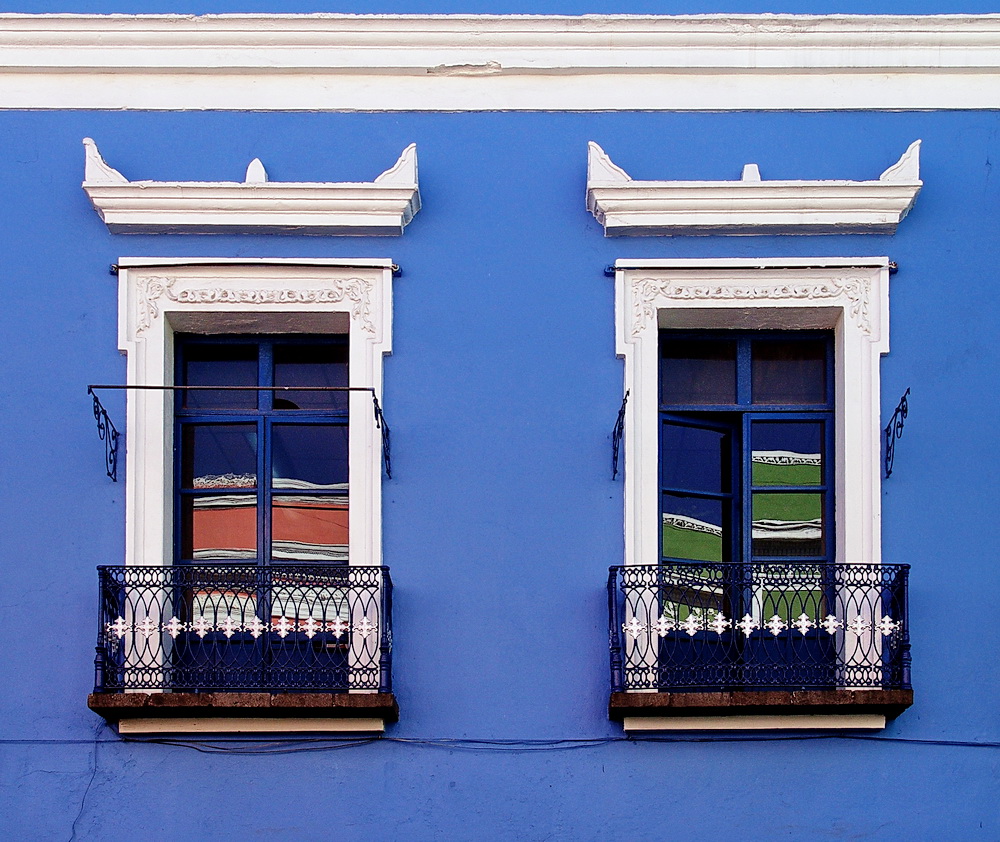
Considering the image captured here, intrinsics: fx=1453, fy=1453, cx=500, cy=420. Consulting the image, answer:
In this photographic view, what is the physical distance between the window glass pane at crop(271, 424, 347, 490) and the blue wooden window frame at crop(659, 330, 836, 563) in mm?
1874

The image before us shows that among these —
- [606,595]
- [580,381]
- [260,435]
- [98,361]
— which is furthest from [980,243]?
[98,361]

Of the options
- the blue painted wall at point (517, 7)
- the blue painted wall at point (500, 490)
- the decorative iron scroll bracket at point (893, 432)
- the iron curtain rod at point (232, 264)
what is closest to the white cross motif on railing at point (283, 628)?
the blue painted wall at point (500, 490)

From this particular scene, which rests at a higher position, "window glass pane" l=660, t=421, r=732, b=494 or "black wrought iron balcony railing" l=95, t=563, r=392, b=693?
"window glass pane" l=660, t=421, r=732, b=494

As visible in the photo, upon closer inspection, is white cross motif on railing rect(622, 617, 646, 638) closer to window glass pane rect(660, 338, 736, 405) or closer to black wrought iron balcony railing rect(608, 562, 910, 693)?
black wrought iron balcony railing rect(608, 562, 910, 693)

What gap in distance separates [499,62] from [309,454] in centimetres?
250

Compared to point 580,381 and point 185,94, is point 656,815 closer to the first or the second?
point 580,381

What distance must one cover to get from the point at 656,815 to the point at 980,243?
367 centimetres

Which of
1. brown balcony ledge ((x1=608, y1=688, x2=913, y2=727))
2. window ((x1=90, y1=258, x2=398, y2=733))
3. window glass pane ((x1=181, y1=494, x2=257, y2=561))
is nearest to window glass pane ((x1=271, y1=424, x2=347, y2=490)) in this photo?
window ((x1=90, y1=258, x2=398, y2=733))

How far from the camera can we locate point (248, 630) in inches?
300

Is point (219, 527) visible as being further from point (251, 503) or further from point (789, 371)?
point (789, 371)

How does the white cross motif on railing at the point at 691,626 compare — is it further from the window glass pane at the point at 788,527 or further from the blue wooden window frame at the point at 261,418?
Result: the blue wooden window frame at the point at 261,418

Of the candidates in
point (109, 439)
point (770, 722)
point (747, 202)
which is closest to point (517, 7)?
→ point (747, 202)

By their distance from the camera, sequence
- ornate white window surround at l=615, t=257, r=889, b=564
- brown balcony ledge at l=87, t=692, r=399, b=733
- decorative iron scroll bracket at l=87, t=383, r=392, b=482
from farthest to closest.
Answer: ornate white window surround at l=615, t=257, r=889, b=564 < decorative iron scroll bracket at l=87, t=383, r=392, b=482 < brown balcony ledge at l=87, t=692, r=399, b=733

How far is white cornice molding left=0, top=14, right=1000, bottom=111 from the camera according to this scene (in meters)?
8.27
